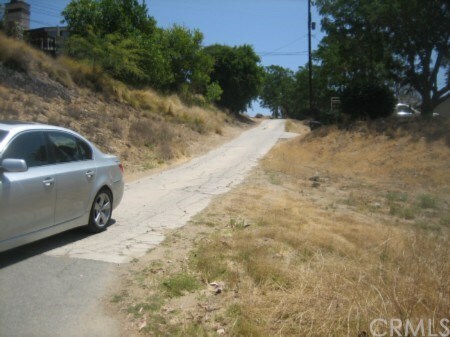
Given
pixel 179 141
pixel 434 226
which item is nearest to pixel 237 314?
pixel 434 226

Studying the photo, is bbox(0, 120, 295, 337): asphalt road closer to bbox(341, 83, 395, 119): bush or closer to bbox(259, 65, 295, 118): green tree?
bbox(341, 83, 395, 119): bush

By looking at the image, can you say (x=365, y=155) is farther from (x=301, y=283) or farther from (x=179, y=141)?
(x=301, y=283)

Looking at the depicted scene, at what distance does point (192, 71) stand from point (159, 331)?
38.3m

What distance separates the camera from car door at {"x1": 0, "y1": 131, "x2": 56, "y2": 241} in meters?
5.35

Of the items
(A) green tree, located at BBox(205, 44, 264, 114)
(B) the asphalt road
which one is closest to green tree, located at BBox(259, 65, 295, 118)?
(A) green tree, located at BBox(205, 44, 264, 114)

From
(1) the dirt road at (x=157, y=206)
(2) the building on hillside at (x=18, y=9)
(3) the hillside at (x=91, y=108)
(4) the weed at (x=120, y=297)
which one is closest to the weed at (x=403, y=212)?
(1) the dirt road at (x=157, y=206)

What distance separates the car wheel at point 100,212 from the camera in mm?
7305

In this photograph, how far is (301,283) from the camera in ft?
16.1

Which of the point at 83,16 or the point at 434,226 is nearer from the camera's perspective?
the point at 434,226

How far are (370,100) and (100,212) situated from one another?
69.4 ft

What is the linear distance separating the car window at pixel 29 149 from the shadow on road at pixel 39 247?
3.74 feet

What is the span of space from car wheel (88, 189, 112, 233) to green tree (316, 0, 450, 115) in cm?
1982

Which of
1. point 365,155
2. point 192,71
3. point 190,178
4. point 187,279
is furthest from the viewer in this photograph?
point 192,71

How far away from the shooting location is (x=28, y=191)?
567 cm
